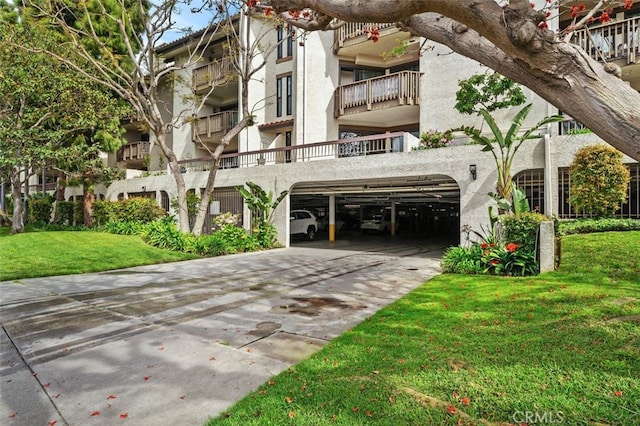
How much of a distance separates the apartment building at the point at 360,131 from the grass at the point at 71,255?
219 inches

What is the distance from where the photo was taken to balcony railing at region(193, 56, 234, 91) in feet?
71.7

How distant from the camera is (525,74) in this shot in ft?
10.5

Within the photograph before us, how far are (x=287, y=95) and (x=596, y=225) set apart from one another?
1661cm

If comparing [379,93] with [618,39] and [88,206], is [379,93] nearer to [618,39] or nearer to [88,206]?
[618,39]

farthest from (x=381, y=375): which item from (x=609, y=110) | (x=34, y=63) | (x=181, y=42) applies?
(x=181, y=42)

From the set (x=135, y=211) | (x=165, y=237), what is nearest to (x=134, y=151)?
(x=135, y=211)

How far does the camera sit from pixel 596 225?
10375 millimetres

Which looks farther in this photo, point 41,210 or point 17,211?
point 41,210

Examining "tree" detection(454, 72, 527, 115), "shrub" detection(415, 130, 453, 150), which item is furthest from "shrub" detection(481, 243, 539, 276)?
"tree" detection(454, 72, 527, 115)

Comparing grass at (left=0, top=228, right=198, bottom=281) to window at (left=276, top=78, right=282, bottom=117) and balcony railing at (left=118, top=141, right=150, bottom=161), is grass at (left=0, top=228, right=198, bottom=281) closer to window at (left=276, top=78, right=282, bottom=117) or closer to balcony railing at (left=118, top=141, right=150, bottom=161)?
window at (left=276, top=78, right=282, bottom=117)

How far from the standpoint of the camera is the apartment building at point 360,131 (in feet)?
40.5

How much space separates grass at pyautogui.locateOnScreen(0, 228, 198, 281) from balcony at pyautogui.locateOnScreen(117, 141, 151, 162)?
11.7 metres

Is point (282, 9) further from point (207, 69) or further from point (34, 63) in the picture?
point (207, 69)

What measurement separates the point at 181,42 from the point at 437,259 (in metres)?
22.4
